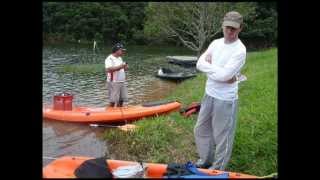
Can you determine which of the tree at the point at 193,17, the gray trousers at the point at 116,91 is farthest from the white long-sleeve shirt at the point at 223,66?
the tree at the point at 193,17

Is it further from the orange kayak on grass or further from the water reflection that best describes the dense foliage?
the orange kayak on grass

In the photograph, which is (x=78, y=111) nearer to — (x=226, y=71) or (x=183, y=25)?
(x=226, y=71)

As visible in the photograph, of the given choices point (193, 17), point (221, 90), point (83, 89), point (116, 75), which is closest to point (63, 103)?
point (116, 75)

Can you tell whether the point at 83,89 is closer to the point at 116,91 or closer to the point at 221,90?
the point at 116,91

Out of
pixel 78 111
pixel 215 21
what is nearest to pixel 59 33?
pixel 215 21

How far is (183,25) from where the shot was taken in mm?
31266

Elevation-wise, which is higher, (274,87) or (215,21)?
(215,21)

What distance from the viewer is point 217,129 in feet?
18.6

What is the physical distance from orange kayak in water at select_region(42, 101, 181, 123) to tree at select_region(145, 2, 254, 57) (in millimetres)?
18053

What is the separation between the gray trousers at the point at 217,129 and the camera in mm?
5570

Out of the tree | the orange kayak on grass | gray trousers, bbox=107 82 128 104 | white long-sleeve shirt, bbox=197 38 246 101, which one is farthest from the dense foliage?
the orange kayak on grass

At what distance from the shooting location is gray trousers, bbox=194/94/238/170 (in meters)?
5.57

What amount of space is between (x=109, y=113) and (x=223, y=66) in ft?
16.5
